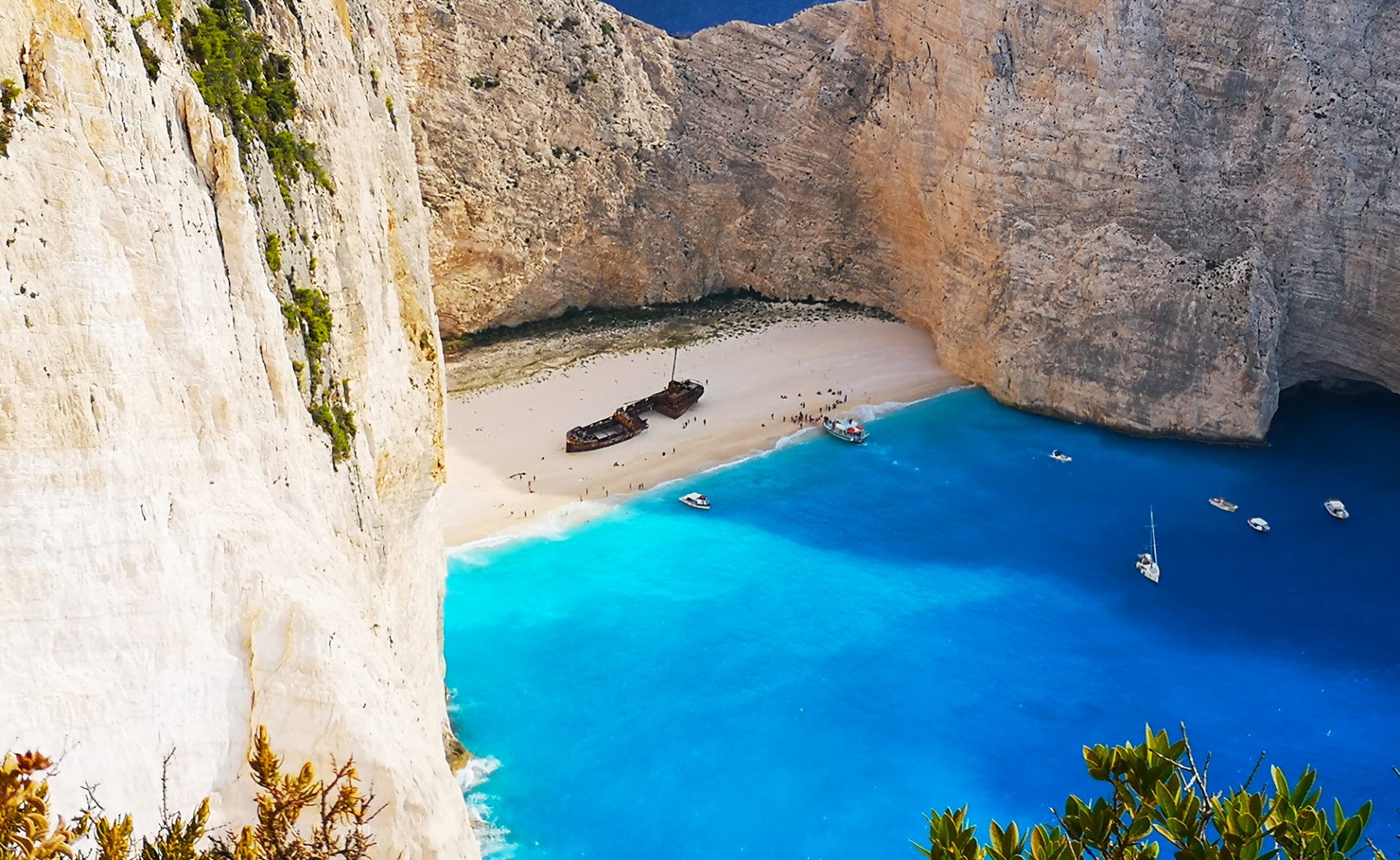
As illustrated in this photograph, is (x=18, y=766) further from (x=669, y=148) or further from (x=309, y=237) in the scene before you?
(x=669, y=148)

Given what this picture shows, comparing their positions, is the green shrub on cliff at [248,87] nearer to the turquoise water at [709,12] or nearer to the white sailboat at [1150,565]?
the white sailboat at [1150,565]

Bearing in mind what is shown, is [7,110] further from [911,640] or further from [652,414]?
[652,414]

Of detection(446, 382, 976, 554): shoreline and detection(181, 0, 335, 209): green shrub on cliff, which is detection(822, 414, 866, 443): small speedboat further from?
detection(181, 0, 335, 209): green shrub on cliff

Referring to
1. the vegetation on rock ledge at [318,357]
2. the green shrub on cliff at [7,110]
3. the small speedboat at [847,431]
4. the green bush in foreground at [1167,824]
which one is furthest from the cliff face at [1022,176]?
the green bush in foreground at [1167,824]

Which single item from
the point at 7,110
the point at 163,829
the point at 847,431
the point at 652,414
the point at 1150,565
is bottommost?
the point at 1150,565

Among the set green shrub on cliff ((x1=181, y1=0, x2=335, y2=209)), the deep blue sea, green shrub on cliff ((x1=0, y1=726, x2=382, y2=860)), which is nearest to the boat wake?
green shrub on cliff ((x1=0, y1=726, x2=382, y2=860))

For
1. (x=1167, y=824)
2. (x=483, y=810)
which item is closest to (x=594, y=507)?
(x=483, y=810)

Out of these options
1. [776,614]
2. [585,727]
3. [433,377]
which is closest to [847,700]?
[776,614]
